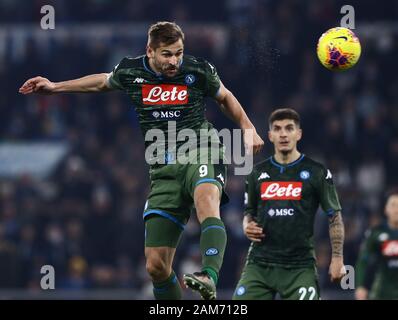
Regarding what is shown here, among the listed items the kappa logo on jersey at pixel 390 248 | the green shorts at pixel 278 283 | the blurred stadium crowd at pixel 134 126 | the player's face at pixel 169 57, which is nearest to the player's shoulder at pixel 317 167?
the green shorts at pixel 278 283

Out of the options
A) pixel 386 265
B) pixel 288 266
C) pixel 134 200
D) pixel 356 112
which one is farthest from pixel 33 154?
Answer: pixel 288 266

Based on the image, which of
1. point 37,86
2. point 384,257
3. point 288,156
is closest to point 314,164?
point 288,156

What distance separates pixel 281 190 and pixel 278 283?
769mm

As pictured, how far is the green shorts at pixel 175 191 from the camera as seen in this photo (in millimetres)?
7684

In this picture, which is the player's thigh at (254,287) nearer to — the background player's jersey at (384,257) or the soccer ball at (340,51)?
the soccer ball at (340,51)

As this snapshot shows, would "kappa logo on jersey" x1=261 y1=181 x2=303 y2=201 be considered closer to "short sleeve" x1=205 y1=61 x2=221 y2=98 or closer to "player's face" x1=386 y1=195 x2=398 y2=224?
"short sleeve" x1=205 y1=61 x2=221 y2=98

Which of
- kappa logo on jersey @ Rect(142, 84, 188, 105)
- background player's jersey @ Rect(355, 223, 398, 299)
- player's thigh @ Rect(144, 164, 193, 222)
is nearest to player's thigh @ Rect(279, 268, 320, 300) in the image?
player's thigh @ Rect(144, 164, 193, 222)

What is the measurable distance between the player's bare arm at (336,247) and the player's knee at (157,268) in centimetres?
129

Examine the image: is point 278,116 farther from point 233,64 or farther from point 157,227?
point 233,64

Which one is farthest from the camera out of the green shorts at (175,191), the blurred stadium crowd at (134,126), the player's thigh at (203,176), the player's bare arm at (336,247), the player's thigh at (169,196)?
the blurred stadium crowd at (134,126)

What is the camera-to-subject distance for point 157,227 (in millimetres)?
7918

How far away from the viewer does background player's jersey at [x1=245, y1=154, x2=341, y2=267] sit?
871cm

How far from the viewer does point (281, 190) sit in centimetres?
886

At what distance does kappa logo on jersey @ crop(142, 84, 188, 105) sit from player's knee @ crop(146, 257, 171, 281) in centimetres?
116
